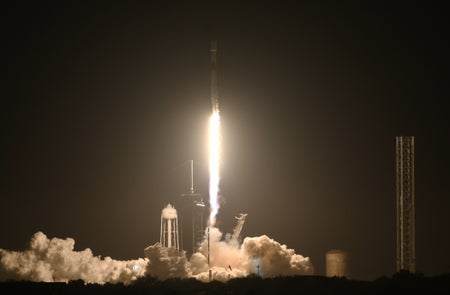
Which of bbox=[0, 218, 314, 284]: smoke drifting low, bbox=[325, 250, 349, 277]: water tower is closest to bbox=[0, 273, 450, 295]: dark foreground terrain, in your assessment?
bbox=[0, 218, 314, 284]: smoke drifting low

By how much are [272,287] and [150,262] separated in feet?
99.8

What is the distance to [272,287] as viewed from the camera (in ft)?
225

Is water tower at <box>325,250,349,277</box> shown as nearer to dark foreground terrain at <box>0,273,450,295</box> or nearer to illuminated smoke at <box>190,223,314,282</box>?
illuminated smoke at <box>190,223,314,282</box>

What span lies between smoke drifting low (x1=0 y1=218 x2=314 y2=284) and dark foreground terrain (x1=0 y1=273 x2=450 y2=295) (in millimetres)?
24661

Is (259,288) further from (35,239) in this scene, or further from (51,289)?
(35,239)

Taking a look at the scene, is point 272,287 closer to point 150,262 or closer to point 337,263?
point 150,262

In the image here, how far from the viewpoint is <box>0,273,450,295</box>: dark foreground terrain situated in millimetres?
65750

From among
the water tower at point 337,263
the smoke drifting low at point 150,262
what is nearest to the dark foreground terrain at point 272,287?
the smoke drifting low at point 150,262

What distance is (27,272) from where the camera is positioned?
9912 centimetres

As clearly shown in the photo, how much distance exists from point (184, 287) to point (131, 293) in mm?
4220

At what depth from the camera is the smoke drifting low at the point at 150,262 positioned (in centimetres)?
9812

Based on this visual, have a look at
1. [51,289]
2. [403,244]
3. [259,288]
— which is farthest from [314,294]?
[403,244]

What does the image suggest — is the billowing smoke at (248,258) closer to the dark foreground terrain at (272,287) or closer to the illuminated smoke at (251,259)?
the illuminated smoke at (251,259)

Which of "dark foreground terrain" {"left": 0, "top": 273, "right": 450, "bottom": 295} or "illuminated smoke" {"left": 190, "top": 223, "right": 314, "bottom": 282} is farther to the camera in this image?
"illuminated smoke" {"left": 190, "top": 223, "right": 314, "bottom": 282}
